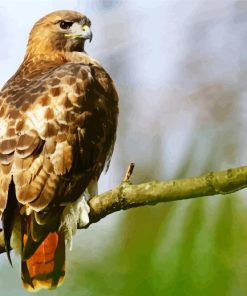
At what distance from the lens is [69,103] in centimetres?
112

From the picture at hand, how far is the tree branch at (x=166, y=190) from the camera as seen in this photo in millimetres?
825

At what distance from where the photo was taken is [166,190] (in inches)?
34.9

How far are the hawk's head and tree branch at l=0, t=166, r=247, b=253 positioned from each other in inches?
19.0

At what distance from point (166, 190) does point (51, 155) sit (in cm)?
24

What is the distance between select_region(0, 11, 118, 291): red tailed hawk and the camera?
1.02 metres

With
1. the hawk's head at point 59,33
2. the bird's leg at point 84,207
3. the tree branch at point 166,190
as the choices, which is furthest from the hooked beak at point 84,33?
the tree branch at point 166,190

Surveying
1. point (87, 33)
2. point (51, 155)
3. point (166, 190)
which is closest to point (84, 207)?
point (51, 155)

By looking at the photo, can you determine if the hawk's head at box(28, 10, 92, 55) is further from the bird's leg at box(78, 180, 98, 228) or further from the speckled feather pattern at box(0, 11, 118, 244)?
the bird's leg at box(78, 180, 98, 228)

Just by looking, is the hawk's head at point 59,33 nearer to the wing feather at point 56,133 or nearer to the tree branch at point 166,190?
the wing feather at point 56,133

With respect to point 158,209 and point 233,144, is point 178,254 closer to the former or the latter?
point 158,209

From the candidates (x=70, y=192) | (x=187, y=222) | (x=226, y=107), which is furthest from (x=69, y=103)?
(x=187, y=222)

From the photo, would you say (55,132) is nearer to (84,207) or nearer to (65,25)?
(84,207)

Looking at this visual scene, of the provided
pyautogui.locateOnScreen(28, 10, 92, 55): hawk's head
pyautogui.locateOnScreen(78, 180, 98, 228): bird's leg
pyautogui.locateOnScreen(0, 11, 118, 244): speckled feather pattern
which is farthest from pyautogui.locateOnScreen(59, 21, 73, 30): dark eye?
pyautogui.locateOnScreen(78, 180, 98, 228): bird's leg

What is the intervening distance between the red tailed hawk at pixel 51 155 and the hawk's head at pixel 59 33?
135 mm
